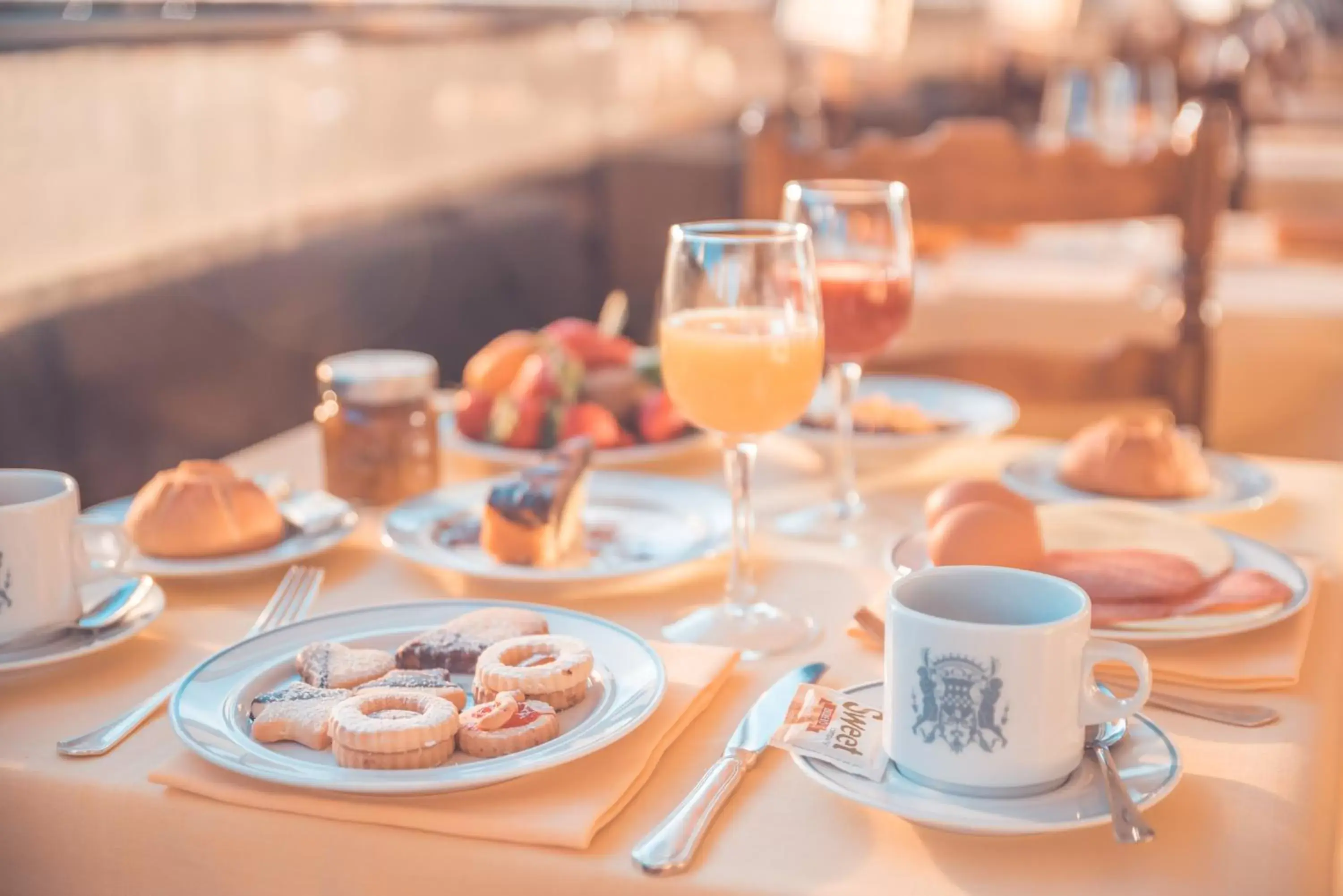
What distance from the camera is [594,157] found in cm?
370

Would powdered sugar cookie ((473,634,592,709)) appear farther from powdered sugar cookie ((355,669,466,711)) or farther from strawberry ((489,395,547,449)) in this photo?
strawberry ((489,395,547,449))

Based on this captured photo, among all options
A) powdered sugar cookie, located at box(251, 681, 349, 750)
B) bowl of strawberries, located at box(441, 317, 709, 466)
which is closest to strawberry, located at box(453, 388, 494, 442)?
bowl of strawberries, located at box(441, 317, 709, 466)

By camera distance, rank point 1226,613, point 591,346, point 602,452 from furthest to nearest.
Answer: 1. point 591,346
2. point 602,452
3. point 1226,613

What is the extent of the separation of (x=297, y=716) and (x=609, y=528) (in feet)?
1.47

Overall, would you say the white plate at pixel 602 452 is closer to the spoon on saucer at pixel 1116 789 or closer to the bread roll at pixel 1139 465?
the bread roll at pixel 1139 465

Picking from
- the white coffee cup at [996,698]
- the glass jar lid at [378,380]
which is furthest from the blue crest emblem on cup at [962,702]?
the glass jar lid at [378,380]

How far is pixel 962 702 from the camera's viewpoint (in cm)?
65

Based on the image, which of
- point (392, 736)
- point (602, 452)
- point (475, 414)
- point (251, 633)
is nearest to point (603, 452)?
point (602, 452)

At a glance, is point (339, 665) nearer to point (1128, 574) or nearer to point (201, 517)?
point (201, 517)

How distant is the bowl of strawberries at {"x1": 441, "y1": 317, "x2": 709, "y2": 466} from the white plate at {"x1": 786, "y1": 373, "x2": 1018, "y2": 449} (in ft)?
0.41

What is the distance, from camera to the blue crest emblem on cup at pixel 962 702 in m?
0.65

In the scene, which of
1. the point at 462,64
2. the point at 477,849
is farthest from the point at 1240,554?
the point at 462,64

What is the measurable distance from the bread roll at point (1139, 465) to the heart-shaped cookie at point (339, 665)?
654 mm

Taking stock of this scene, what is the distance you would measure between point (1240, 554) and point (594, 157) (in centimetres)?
289
